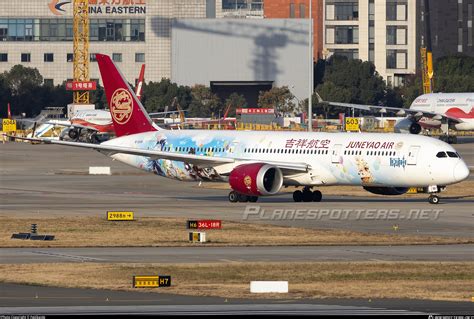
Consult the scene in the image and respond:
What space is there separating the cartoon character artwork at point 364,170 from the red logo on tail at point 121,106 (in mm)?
13860

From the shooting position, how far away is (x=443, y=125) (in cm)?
13375

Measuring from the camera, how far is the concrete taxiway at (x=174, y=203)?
52344mm

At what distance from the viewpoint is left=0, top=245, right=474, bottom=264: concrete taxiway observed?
3981 centimetres

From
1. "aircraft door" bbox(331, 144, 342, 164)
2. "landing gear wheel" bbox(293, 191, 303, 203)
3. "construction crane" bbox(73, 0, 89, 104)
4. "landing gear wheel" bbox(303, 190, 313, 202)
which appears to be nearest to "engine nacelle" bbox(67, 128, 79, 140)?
"construction crane" bbox(73, 0, 89, 104)

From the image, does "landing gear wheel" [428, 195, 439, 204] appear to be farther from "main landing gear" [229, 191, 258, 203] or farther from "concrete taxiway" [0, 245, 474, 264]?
"concrete taxiway" [0, 245, 474, 264]

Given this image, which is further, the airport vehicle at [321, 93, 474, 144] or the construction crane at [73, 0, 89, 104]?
the construction crane at [73, 0, 89, 104]

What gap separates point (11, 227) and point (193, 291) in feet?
61.4

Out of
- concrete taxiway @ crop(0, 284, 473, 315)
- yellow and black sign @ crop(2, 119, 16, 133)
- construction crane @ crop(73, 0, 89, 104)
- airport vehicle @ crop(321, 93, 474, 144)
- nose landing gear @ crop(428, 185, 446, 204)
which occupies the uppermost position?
construction crane @ crop(73, 0, 89, 104)

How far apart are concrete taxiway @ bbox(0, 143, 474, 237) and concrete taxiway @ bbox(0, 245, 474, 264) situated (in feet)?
19.2

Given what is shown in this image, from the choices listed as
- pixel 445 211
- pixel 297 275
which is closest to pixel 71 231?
pixel 297 275

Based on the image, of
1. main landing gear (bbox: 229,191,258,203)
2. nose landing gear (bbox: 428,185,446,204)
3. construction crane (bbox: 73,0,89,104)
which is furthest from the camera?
construction crane (bbox: 73,0,89,104)

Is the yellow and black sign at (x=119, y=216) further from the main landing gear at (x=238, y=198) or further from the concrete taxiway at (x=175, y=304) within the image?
the concrete taxiway at (x=175, y=304)

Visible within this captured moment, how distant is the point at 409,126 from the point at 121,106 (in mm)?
73124

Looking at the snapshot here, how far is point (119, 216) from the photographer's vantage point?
173ft
